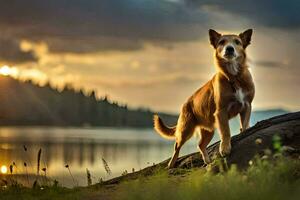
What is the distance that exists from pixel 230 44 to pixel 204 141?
2.76 m

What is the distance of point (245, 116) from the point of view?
13.6 metres

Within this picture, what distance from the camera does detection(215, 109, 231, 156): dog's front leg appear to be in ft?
42.9

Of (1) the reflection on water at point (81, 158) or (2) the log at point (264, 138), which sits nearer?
(2) the log at point (264, 138)

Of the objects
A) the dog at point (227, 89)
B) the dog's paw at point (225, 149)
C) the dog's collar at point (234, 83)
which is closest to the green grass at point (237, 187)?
the dog's paw at point (225, 149)

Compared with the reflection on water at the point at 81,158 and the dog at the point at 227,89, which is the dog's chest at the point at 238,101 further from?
the reflection on water at the point at 81,158

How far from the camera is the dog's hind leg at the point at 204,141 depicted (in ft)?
49.2

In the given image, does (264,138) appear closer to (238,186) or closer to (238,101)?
(238,101)

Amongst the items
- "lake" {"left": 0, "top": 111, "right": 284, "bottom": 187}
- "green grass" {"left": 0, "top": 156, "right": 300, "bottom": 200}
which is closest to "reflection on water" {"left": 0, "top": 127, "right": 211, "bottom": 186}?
"lake" {"left": 0, "top": 111, "right": 284, "bottom": 187}

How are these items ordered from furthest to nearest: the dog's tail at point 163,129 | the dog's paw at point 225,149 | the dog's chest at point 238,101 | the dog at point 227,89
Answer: the dog's tail at point 163,129
the dog's chest at point 238,101
the dog at point 227,89
the dog's paw at point 225,149

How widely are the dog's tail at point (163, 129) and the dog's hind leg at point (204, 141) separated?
1129 millimetres

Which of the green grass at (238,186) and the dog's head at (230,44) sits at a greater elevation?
the dog's head at (230,44)

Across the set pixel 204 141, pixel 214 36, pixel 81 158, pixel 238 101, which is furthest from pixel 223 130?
pixel 81 158

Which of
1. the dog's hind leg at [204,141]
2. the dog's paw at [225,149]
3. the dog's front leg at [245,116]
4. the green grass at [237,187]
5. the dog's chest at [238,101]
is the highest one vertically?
the dog's chest at [238,101]

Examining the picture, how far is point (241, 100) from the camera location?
1335 cm
